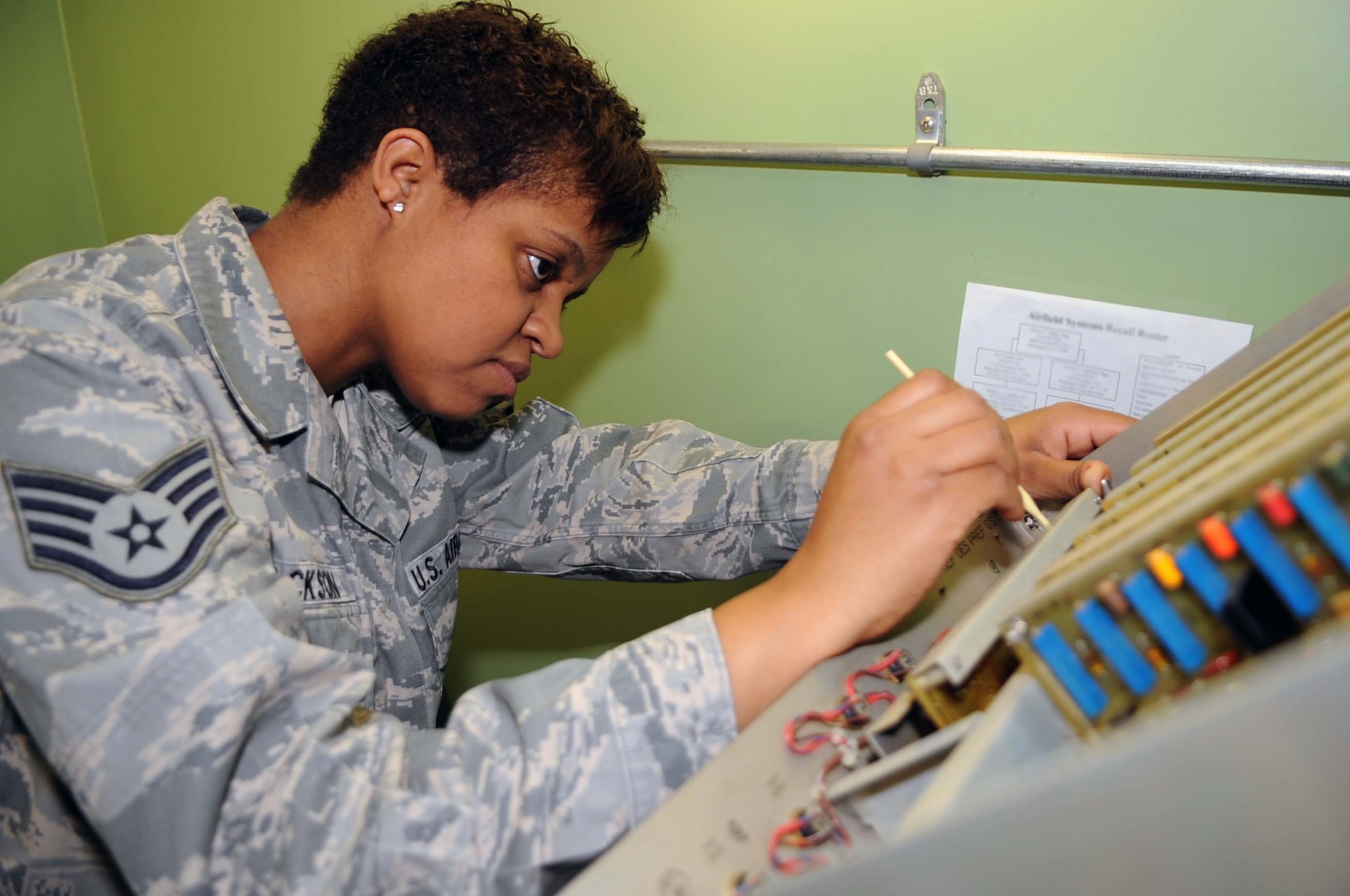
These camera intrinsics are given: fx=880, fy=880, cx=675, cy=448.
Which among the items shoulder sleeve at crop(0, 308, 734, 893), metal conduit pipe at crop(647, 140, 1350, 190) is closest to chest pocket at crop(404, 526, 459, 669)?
shoulder sleeve at crop(0, 308, 734, 893)

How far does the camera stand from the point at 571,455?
3.81 feet

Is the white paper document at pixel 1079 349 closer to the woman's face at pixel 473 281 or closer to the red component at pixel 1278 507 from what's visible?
the woman's face at pixel 473 281

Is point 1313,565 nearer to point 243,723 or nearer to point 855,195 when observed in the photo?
point 243,723

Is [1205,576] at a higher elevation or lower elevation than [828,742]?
higher

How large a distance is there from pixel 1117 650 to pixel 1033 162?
741 mm

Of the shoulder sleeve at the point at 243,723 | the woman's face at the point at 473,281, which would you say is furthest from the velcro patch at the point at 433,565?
the shoulder sleeve at the point at 243,723

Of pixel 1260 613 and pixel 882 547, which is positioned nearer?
pixel 1260 613

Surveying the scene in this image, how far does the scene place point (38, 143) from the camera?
205 centimetres

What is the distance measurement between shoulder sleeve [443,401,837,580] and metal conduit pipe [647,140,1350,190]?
0.37 meters

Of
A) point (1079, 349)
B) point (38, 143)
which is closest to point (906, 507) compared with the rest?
point (1079, 349)

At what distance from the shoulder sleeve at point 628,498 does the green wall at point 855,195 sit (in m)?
0.25

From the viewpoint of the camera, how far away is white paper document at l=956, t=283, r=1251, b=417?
3.31 ft

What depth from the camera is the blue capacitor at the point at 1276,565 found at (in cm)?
37

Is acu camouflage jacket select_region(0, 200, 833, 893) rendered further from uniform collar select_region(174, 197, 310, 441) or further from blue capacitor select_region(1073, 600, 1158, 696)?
blue capacitor select_region(1073, 600, 1158, 696)
